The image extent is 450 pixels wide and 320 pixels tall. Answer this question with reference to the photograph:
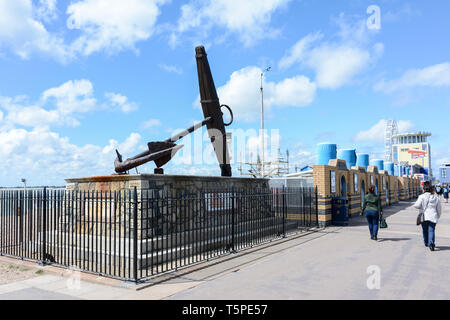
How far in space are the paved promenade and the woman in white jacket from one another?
44 centimetres

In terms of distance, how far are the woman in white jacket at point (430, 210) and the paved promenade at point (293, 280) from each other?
17.3 inches

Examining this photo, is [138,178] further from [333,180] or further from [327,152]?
[327,152]

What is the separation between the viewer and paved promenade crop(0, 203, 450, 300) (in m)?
5.39

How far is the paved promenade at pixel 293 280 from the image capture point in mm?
5395

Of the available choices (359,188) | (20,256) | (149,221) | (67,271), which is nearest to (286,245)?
Answer: (149,221)

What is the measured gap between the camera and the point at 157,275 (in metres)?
6.54

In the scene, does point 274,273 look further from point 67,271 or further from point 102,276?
point 67,271

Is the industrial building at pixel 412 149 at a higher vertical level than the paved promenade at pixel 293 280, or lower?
higher

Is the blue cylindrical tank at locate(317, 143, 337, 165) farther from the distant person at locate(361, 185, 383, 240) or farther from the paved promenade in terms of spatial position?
the paved promenade

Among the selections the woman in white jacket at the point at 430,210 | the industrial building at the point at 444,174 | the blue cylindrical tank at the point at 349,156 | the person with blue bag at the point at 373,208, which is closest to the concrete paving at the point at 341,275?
the woman in white jacket at the point at 430,210

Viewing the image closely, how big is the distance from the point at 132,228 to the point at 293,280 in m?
4.03

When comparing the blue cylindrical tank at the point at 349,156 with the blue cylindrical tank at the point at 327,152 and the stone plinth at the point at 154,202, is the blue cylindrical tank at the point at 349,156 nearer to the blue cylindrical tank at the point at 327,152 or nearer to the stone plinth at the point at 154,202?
the blue cylindrical tank at the point at 327,152

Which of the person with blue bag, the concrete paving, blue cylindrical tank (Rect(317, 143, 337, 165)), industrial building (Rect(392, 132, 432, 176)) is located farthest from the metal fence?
industrial building (Rect(392, 132, 432, 176))
